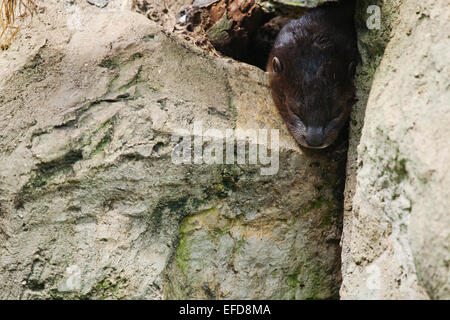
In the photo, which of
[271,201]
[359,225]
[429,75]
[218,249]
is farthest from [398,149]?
[218,249]

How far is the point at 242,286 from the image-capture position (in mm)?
3166

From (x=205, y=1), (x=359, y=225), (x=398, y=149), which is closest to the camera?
(x=398, y=149)

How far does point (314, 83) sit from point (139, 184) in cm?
151

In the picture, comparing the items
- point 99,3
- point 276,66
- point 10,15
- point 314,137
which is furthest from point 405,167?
point 10,15

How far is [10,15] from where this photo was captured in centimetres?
348

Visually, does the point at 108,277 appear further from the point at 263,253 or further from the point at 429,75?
the point at 429,75

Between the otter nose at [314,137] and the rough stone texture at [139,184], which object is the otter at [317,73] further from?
the rough stone texture at [139,184]

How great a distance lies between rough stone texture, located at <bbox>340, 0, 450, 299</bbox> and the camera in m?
2.09

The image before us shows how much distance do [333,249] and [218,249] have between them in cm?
86

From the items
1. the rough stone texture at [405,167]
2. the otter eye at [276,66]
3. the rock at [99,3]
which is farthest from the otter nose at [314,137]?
the rock at [99,3]

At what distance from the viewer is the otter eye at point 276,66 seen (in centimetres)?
373

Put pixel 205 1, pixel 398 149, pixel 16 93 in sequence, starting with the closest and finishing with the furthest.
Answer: pixel 398 149
pixel 16 93
pixel 205 1

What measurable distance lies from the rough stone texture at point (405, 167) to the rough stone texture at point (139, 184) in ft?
1.62

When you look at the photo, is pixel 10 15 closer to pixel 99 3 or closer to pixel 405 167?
pixel 99 3
